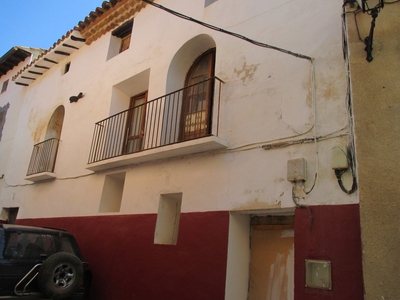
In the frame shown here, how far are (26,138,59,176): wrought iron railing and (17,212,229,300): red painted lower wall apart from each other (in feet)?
9.65

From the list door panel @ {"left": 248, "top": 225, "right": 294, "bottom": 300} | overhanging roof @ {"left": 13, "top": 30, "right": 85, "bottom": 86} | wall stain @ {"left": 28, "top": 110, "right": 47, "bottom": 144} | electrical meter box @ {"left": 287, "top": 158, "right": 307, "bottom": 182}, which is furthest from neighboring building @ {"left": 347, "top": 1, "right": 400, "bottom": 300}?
wall stain @ {"left": 28, "top": 110, "right": 47, "bottom": 144}

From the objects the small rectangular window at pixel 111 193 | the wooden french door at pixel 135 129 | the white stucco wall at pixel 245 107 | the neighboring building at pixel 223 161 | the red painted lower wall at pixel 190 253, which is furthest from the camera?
the wooden french door at pixel 135 129

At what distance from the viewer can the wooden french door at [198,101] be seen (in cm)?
664

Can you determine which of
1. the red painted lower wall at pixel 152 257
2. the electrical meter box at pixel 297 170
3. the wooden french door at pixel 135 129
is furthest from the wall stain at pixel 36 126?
the electrical meter box at pixel 297 170

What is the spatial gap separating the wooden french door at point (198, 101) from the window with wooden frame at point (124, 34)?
3.05 m

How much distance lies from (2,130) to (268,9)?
12.1m

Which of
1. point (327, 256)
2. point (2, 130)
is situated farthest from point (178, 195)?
point (2, 130)

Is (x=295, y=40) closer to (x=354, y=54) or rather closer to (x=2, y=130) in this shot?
(x=354, y=54)

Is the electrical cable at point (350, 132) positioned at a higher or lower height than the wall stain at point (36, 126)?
lower

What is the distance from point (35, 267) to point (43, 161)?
19.0ft

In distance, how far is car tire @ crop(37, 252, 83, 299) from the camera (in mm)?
4855

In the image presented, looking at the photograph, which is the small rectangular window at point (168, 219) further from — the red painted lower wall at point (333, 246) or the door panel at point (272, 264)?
the red painted lower wall at point (333, 246)

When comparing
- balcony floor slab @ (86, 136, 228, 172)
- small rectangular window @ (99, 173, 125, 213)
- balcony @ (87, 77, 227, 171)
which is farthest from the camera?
small rectangular window @ (99, 173, 125, 213)

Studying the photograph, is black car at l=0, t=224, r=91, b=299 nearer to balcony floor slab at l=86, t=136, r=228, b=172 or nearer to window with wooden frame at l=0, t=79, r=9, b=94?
balcony floor slab at l=86, t=136, r=228, b=172
